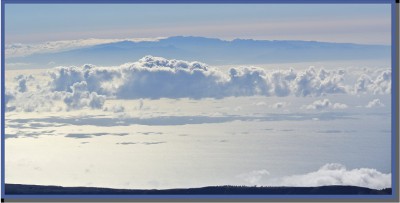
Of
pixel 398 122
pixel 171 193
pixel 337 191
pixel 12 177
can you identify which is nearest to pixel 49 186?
pixel 12 177

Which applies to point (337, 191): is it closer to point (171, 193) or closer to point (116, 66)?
point (171, 193)

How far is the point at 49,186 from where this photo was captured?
39.6m

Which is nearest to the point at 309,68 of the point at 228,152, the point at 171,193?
the point at 228,152

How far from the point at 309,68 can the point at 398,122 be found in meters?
4.33

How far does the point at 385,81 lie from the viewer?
40.3 meters

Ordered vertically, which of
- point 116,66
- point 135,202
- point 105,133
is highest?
point 116,66

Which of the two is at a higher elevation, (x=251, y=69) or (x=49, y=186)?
(x=251, y=69)

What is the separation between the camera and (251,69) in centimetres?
4109

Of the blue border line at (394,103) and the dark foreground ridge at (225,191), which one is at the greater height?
the blue border line at (394,103)

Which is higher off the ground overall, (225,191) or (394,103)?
(394,103)

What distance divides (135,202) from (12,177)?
5.27 metres

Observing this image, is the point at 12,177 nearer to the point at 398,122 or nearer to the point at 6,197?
the point at 6,197

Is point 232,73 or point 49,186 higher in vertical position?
point 232,73

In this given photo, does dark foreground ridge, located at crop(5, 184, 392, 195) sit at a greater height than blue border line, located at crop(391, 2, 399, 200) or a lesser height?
lesser
